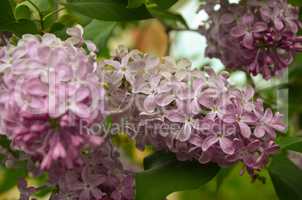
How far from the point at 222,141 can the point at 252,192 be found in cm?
144

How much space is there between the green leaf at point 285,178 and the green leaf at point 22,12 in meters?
0.59

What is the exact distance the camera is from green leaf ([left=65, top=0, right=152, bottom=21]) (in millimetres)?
1325

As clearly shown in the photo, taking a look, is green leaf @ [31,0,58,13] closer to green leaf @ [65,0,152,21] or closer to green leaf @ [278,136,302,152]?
green leaf @ [65,0,152,21]

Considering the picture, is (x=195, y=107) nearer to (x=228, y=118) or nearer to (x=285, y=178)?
(x=228, y=118)

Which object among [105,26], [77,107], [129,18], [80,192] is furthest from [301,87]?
[77,107]

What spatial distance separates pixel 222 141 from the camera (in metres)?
1.22

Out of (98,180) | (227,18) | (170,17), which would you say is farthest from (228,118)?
(170,17)

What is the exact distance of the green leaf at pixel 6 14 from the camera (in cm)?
129

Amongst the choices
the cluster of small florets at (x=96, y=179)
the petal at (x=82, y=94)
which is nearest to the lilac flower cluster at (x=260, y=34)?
the cluster of small florets at (x=96, y=179)

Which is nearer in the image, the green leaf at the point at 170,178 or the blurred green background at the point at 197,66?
the green leaf at the point at 170,178

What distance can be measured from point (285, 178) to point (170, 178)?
0.27 metres

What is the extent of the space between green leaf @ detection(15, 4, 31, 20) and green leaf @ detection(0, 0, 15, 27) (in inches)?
2.0

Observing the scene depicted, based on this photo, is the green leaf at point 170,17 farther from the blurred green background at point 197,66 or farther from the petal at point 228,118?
the petal at point 228,118

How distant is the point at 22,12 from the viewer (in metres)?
1.36
